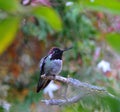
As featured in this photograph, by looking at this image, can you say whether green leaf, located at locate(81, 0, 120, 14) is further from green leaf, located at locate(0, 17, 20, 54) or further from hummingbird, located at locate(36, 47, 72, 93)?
hummingbird, located at locate(36, 47, 72, 93)

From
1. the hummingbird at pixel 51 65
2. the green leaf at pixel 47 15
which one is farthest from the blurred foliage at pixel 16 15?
the hummingbird at pixel 51 65

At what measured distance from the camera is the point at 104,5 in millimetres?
286

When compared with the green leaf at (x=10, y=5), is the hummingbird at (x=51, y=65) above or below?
below

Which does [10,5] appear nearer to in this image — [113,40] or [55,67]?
[113,40]

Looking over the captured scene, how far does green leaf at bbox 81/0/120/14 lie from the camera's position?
29cm

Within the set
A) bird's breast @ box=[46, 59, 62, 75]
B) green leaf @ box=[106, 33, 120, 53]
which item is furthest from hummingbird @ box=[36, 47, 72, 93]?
green leaf @ box=[106, 33, 120, 53]

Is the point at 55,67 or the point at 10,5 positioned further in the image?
the point at 55,67

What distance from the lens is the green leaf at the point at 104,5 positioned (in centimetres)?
29

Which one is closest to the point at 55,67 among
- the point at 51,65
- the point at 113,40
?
the point at 51,65

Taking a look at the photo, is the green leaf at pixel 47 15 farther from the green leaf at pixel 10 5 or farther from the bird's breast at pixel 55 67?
the bird's breast at pixel 55 67

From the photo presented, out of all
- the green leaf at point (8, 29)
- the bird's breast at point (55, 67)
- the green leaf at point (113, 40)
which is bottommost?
the bird's breast at point (55, 67)

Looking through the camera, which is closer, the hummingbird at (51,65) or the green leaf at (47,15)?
the green leaf at (47,15)

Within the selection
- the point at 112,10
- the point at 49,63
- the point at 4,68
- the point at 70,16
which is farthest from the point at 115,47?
the point at 4,68

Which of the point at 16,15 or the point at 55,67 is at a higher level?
the point at 16,15
